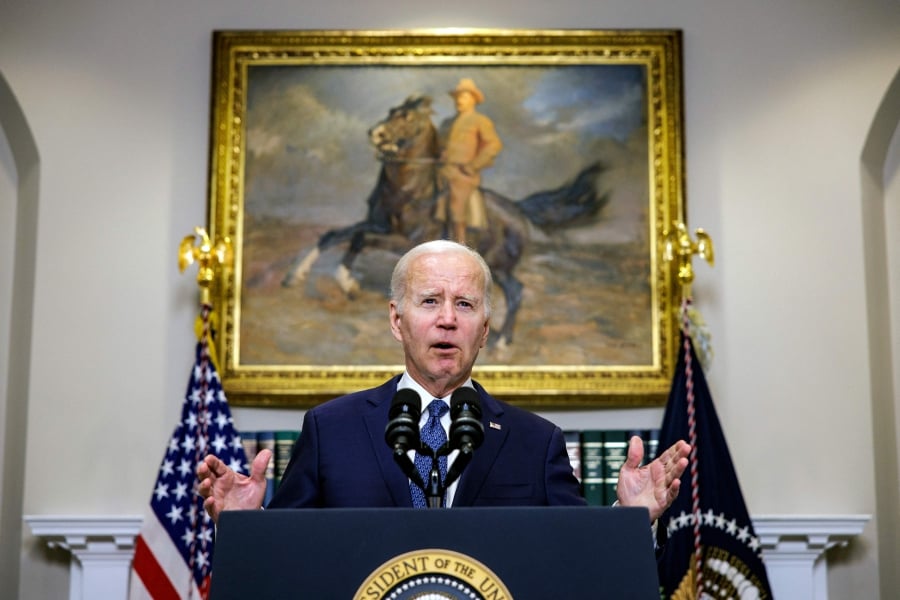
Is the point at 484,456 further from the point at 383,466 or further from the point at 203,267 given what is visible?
the point at 203,267

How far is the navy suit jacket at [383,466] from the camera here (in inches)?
123

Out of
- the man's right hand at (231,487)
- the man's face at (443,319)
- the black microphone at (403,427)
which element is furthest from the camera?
the man's face at (443,319)

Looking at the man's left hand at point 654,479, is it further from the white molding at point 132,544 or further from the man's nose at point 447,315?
the white molding at point 132,544

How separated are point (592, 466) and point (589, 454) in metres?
0.06

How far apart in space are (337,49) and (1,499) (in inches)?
118

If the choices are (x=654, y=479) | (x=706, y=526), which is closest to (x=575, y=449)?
(x=706, y=526)

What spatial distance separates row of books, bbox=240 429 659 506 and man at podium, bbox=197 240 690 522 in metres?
2.74

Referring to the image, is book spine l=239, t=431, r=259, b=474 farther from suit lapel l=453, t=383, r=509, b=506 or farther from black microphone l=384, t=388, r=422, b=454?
black microphone l=384, t=388, r=422, b=454

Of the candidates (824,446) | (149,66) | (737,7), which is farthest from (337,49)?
(824,446)

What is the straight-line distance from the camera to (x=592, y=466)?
6086mm

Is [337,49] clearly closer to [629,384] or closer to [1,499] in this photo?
[629,384]

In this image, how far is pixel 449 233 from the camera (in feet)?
21.2

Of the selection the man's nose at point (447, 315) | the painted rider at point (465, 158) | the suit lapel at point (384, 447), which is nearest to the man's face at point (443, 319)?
the man's nose at point (447, 315)

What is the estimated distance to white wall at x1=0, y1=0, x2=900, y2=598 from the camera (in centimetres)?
627
